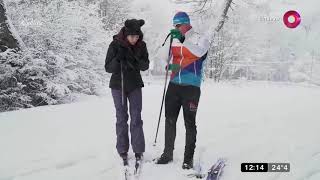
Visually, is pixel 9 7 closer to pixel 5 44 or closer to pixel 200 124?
pixel 5 44

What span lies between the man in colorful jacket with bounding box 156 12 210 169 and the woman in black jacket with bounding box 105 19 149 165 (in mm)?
343

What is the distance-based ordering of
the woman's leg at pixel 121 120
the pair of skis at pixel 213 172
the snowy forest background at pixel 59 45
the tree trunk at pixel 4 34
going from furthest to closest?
the snowy forest background at pixel 59 45 < the tree trunk at pixel 4 34 < the woman's leg at pixel 121 120 < the pair of skis at pixel 213 172

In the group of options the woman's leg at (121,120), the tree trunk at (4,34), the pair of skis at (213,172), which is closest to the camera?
the pair of skis at (213,172)

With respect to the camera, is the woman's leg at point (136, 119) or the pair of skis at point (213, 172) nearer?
the pair of skis at point (213, 172)

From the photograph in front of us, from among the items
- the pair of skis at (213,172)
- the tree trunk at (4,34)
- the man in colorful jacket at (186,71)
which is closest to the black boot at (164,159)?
the man in colorful jacket at (186,71)

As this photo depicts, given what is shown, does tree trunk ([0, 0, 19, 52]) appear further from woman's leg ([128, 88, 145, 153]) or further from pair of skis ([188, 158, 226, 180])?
pair of skis ([188, 158, 226, 180])

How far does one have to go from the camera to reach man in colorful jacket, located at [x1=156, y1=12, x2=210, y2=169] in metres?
4.54

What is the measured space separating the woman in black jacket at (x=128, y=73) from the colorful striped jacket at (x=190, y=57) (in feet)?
1.21

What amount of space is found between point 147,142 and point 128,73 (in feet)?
4.55

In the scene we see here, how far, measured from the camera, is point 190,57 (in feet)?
15.1

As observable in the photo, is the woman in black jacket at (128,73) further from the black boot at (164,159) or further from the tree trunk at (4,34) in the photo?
the tree trunk at (4,34)

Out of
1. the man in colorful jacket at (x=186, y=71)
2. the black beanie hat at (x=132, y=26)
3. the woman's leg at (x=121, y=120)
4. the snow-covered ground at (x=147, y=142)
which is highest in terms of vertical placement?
the black beanie hat at (x=132, y=26)

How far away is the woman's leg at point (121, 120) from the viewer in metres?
4.77

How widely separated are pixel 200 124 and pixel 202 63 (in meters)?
2.69
